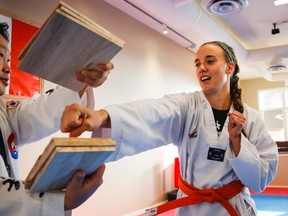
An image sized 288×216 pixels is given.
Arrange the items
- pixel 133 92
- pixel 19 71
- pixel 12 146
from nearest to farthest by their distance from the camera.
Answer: pixel 12 146 → pixel 19 71 → pixel 133 92

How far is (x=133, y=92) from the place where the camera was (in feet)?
16.8

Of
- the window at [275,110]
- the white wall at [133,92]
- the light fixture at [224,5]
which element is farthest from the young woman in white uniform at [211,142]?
the window at [275,110]

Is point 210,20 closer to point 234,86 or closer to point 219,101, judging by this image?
point 234,86

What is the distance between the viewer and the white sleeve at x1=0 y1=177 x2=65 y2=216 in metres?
0.73

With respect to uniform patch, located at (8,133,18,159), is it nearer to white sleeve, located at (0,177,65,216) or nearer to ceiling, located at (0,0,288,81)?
white sleeve, located at (0,177,65,216)

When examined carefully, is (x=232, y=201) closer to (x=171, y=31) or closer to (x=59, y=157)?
(x=59, y=157)

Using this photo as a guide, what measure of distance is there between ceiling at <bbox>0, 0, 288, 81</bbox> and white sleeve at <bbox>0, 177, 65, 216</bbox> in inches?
106

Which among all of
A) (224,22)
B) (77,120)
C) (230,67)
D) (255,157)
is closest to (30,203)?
(77,120)

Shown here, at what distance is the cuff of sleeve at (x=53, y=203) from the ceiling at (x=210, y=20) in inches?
109

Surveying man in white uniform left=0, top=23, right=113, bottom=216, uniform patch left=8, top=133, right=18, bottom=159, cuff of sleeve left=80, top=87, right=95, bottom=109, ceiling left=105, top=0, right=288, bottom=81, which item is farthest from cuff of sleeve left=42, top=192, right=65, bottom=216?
ceiling left=105, top=0, right=288, bottom=81

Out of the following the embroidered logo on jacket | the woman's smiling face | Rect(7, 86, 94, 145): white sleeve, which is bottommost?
the embroidered logo on jacket

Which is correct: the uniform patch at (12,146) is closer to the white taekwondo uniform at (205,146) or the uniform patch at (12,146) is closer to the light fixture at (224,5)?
the white taekwondo uniform at (205,146)

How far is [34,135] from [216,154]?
3.05ft

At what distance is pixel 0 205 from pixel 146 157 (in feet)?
15.6
